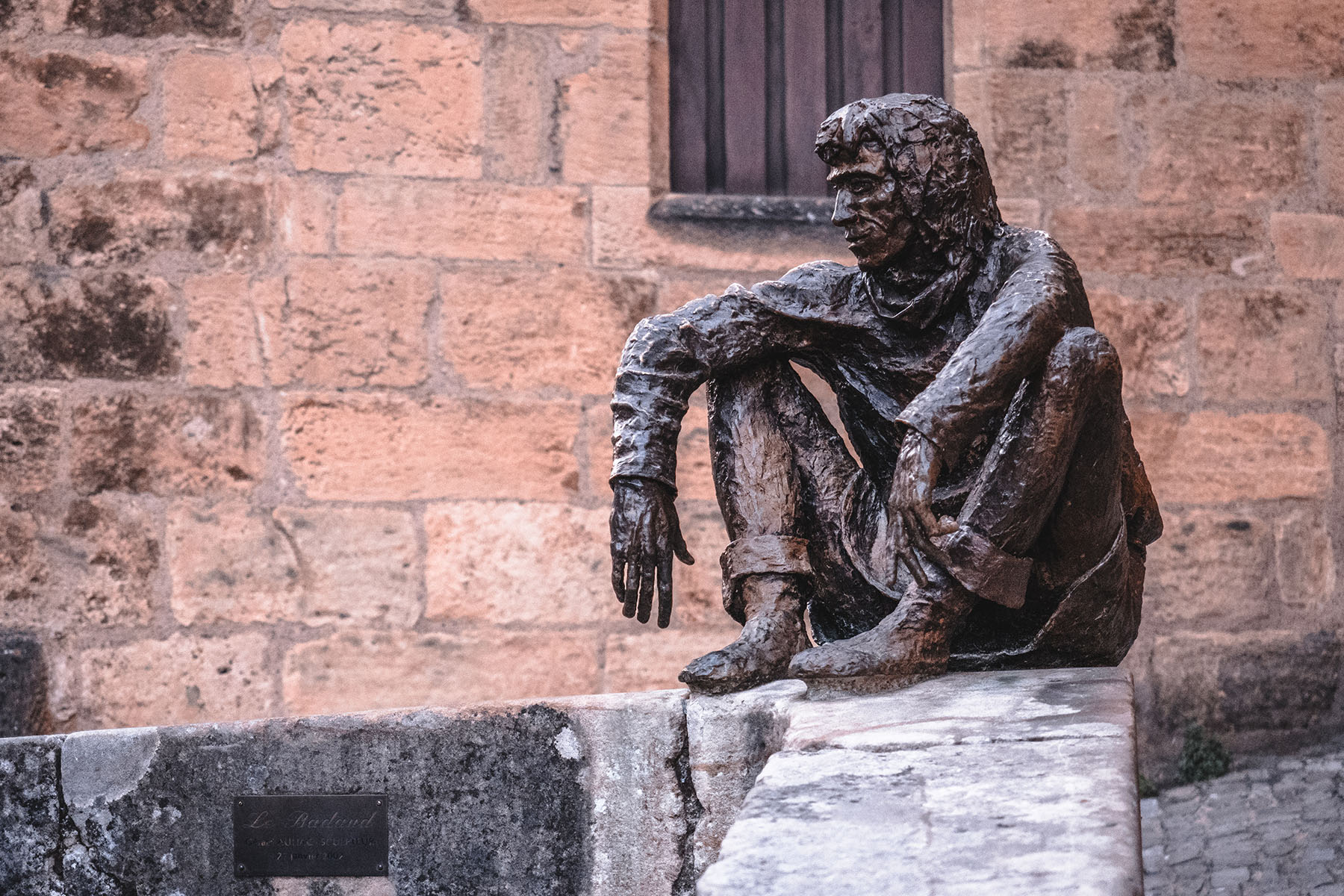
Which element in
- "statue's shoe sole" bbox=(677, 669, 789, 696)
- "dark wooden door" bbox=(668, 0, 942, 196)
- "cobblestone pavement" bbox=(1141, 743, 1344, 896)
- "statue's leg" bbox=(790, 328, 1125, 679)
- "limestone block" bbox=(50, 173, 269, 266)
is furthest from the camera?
"dark wooden door" bbox=(668, 0, 942, 196)

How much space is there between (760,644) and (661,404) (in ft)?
1.39

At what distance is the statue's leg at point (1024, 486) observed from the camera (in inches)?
83.9

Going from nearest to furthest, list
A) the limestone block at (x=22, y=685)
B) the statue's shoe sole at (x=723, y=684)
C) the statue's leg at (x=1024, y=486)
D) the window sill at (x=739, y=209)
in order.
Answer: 1. the statue's leg at (x=1024, y=486)
2. the statue's shoe sole at (x=723, y=684)
3. the limestone block at (x=22, y=685)
4. the window sill at (x=739, y=209)

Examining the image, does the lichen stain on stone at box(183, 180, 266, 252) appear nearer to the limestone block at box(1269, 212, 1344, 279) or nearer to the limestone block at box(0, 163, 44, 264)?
the limestone block at box(0, 163, 44, 264)

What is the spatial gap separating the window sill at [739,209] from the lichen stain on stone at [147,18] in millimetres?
1320

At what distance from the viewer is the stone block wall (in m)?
4.02

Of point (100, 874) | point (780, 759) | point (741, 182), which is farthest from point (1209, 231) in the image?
point (100, 874)

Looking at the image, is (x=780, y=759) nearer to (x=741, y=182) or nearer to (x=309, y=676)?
(x=309, y=676)

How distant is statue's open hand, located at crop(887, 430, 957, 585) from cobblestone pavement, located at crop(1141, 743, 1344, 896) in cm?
161

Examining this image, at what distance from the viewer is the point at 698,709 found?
224cm

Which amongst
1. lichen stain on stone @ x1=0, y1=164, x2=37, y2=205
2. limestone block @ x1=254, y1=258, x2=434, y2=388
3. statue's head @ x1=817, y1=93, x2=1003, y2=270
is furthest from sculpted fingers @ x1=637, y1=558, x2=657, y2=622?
lichen stain on stone @ x1=0, y1=164, x2=37, y2=205

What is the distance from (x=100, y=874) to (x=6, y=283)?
216 centimetres

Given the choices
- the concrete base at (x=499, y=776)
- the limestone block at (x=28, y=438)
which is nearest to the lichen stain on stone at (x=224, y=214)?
the limestone block at (x=28, y=438)

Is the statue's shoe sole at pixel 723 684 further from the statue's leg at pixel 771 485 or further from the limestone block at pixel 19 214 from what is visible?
the limestone block at pixel 19 214
